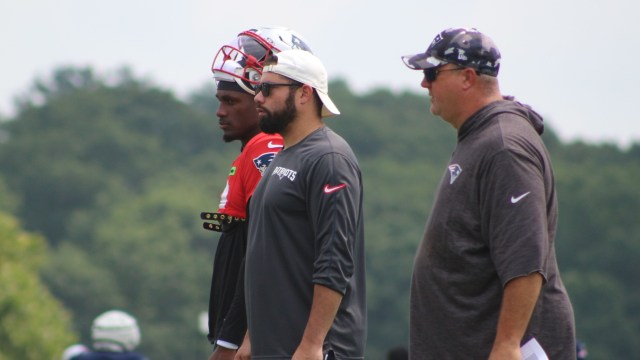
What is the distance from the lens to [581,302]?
8250 centimetres

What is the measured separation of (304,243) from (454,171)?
32.1 inches

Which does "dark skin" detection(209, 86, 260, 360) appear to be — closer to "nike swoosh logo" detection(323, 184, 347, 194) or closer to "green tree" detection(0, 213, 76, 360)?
"nike swoosh logo" detection(323, 184, 347, 194)

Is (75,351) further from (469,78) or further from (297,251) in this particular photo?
(469,78)

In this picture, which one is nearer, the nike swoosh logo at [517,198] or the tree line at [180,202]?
the nike swoosh logo at [517,198]

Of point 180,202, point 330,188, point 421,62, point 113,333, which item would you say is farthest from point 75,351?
point 180,202

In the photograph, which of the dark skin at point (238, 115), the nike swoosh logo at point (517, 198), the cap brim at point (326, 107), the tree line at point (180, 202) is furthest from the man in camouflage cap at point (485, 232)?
the tree line at point (180, 202)

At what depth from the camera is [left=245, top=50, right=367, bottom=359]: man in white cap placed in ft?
18.7

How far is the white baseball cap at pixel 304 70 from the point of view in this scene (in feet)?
19.9

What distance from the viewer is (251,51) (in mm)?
6754

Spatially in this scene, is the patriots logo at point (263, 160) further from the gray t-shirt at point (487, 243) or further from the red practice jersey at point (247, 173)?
the gray t-shirt at point (487, 243)

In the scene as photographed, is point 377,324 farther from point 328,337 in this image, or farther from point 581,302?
point 328,337

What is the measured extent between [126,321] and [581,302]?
241 ft

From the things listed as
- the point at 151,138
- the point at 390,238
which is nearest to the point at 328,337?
the point at 390,238

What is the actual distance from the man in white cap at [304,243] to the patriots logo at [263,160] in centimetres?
37
